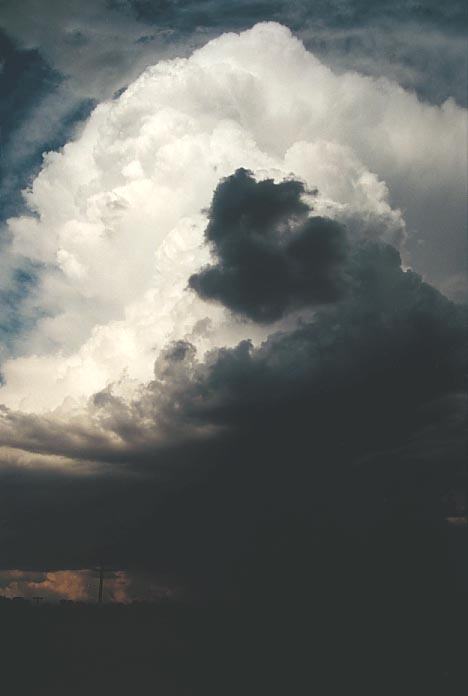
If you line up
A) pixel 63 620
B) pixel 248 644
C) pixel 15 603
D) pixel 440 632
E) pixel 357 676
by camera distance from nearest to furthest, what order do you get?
1. pixel 357 676
2. pixel 248 644
3. pixel 440 632
4. pixel 63 620
5. pixel 15 603

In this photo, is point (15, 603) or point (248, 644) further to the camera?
point (15, 603)

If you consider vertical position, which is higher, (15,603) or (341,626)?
(341,626)

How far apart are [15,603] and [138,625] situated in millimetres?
37912

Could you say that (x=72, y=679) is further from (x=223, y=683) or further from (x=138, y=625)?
(x=138, y=625)

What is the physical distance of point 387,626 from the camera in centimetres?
5681

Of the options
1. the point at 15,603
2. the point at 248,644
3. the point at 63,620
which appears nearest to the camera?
the point at 248,644

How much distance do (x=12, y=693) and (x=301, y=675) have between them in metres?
27.1

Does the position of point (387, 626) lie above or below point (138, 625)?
above

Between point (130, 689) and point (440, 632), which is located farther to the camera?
point (440, 632)

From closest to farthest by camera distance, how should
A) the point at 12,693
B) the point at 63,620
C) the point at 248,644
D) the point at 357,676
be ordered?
1. the point at 12,693
2. the point at 357,676
3. the point at 248,644
4. the point at 63,620

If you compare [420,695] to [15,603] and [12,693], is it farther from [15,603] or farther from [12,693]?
[15,603]

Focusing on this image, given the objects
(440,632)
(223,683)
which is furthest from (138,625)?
(440,632)

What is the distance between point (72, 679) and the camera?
46.3m

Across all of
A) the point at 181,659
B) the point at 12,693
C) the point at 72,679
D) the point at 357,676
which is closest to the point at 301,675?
the point at 357,676
